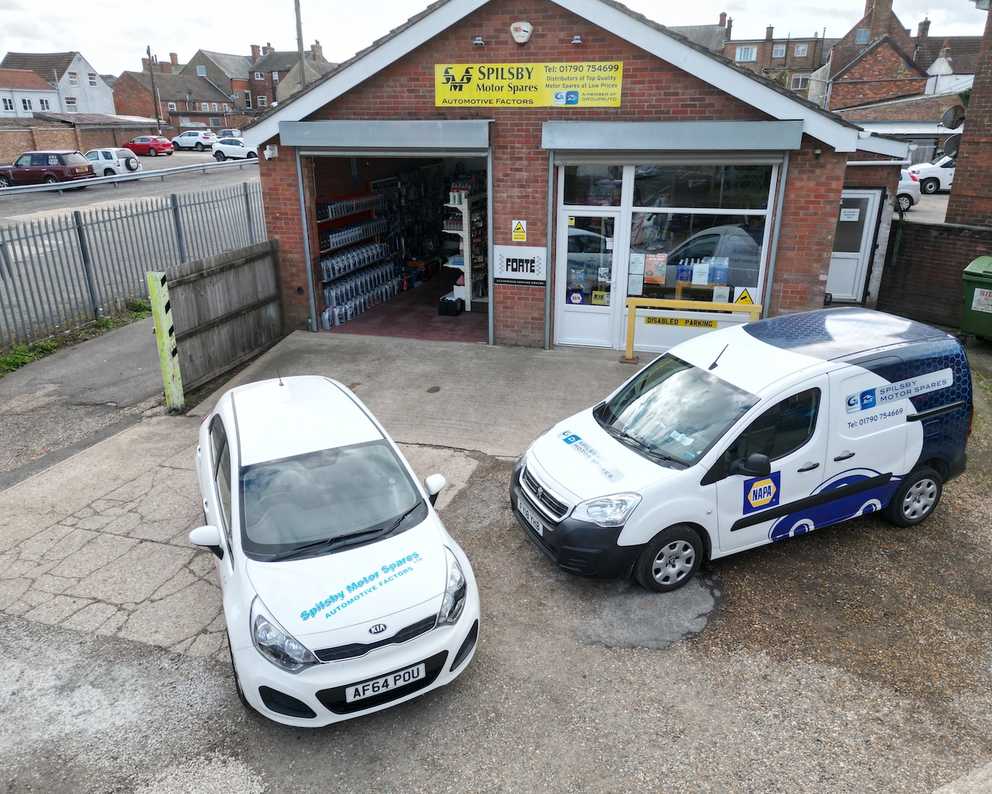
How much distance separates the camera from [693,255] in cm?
1030

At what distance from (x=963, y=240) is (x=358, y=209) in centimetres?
1042

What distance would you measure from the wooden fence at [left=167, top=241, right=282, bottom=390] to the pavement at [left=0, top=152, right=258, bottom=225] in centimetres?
1548

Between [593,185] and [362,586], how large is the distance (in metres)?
7.74

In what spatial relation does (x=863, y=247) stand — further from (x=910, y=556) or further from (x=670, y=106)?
(x=910, y=556)

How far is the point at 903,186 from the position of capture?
23.5m

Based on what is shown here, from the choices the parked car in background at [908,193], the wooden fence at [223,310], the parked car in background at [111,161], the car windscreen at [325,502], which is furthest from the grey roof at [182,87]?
the car windscreen at [325,502]

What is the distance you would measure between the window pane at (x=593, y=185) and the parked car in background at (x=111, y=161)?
30.6 metres

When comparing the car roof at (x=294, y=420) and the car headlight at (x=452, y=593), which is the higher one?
the car roof at (x=294, y=420)

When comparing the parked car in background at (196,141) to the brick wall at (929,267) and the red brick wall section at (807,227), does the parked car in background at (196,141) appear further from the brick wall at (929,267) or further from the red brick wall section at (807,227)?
the red brick wall section at (807,227)

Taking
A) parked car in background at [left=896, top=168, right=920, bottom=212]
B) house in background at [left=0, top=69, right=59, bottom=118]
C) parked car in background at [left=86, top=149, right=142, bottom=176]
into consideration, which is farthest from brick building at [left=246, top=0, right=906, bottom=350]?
house in background at [left=0, top=69, right=59, bottom=118]

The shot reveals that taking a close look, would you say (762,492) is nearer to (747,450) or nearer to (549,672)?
(747,450)

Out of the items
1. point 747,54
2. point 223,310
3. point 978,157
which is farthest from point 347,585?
point 747,54

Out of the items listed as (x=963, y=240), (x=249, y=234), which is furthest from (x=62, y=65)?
(x=963, y=240)

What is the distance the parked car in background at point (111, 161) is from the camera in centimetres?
3328
